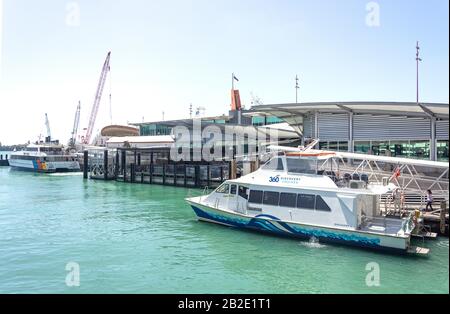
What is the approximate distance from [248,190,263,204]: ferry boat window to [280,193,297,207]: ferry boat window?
1166 millimetres

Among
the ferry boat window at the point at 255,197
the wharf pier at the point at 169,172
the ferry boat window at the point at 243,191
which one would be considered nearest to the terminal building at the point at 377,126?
the wharf pier at the point at 169,172

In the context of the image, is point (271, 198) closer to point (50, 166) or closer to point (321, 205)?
point (321, 205)

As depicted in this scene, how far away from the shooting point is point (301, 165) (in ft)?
60.8

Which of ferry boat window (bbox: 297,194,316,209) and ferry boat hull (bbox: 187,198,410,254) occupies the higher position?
ferry boat window (bbox: 297,194,316,209)

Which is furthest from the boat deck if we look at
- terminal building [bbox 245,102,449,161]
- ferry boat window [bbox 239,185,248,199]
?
terminal building [bbox 245,102,449,161]

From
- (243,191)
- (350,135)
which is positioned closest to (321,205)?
(243,191)

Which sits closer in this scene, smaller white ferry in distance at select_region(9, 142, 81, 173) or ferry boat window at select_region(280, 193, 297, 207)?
ferry boat window at select_region(280, 193, 297, 207)

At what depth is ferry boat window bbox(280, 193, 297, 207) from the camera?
59.0 feet

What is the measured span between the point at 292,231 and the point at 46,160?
6986 centimetres

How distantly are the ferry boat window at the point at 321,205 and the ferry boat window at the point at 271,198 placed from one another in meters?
1.98

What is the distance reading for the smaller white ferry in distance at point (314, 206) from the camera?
16.2 m

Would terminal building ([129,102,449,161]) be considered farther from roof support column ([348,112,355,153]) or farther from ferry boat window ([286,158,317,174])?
ferry boat window ([286,158,317,174])

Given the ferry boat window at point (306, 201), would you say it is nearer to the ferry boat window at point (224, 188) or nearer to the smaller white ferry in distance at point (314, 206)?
the smaller white ferry in distance at point (314, 206)

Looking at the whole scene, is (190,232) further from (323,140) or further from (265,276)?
(323,140)
